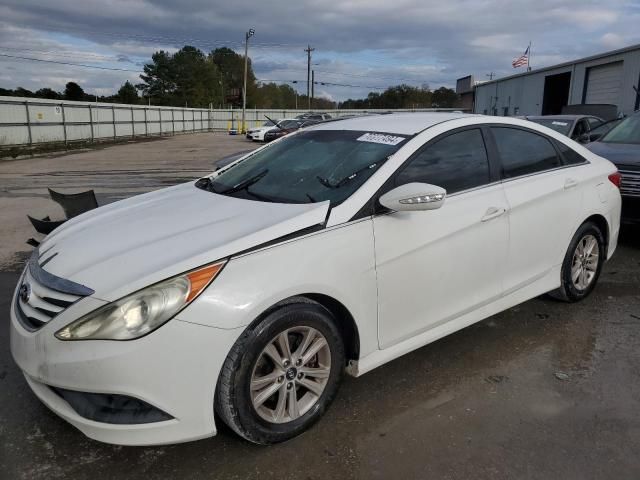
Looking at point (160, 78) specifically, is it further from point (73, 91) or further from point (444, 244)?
point (444, 244)

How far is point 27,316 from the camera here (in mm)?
2541

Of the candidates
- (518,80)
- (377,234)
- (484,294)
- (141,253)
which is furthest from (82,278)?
(518,80)

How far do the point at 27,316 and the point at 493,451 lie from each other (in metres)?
2.33

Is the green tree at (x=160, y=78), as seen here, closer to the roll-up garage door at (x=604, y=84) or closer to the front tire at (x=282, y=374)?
the roll-up garage door at (x=604, y=84)

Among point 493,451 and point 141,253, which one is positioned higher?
point 141,253

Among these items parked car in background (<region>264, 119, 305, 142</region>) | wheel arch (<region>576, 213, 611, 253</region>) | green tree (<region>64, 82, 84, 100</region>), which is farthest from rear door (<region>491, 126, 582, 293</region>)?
green tree (<region>64, 82, 84, 100</region>)

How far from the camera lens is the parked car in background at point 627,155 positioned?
237 inches

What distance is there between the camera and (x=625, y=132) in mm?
7348

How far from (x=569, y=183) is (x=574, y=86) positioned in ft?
87.6

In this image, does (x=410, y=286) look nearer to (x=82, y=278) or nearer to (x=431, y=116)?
(x=431, y=116)

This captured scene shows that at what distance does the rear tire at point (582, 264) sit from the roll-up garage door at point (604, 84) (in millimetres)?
22046

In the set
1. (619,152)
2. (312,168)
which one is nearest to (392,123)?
(312,168)

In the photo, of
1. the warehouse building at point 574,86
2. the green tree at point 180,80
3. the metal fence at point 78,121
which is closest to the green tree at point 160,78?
the green tree at point 180,80

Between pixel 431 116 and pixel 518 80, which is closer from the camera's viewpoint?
pixel 431 116
